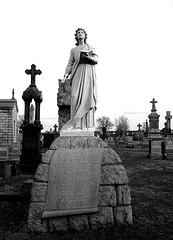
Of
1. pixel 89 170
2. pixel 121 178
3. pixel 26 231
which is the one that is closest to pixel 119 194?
pixel 121 178

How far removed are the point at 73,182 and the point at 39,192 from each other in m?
0.53

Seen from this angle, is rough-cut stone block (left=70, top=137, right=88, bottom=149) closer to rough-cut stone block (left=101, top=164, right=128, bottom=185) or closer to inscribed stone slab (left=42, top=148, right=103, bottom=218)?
inscribed stone slab (left=42, top=148, right=103, bottom=218)

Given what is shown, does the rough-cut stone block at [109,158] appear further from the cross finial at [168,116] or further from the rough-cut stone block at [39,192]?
the cross finial at [168,116]

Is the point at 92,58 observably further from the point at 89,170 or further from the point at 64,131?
the point at 89,170

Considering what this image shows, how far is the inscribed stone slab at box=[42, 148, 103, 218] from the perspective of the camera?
3125mm


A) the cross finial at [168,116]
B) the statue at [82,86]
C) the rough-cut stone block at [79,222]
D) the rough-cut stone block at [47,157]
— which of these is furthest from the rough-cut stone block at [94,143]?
the cross finial at [168,116]

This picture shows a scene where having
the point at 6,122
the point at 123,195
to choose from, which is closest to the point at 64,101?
the point at 123,195

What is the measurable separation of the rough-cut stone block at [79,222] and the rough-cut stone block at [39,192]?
53 centimetres

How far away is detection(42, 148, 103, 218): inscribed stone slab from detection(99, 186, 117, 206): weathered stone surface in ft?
0.26

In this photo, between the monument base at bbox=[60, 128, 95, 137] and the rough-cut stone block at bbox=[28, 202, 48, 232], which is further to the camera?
the monument base at bbox=[60, 128, 95, 137]

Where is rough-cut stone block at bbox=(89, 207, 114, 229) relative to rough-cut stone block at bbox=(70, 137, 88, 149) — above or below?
below

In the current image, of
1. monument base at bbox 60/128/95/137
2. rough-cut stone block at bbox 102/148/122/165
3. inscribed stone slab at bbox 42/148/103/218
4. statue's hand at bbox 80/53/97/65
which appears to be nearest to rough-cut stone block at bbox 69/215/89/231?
inscribed stone slab at bbox 42/148/103/218

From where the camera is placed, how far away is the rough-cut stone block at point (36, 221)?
310cm

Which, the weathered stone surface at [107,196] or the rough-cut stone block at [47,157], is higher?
the rough-cut stone block at [47,157]
